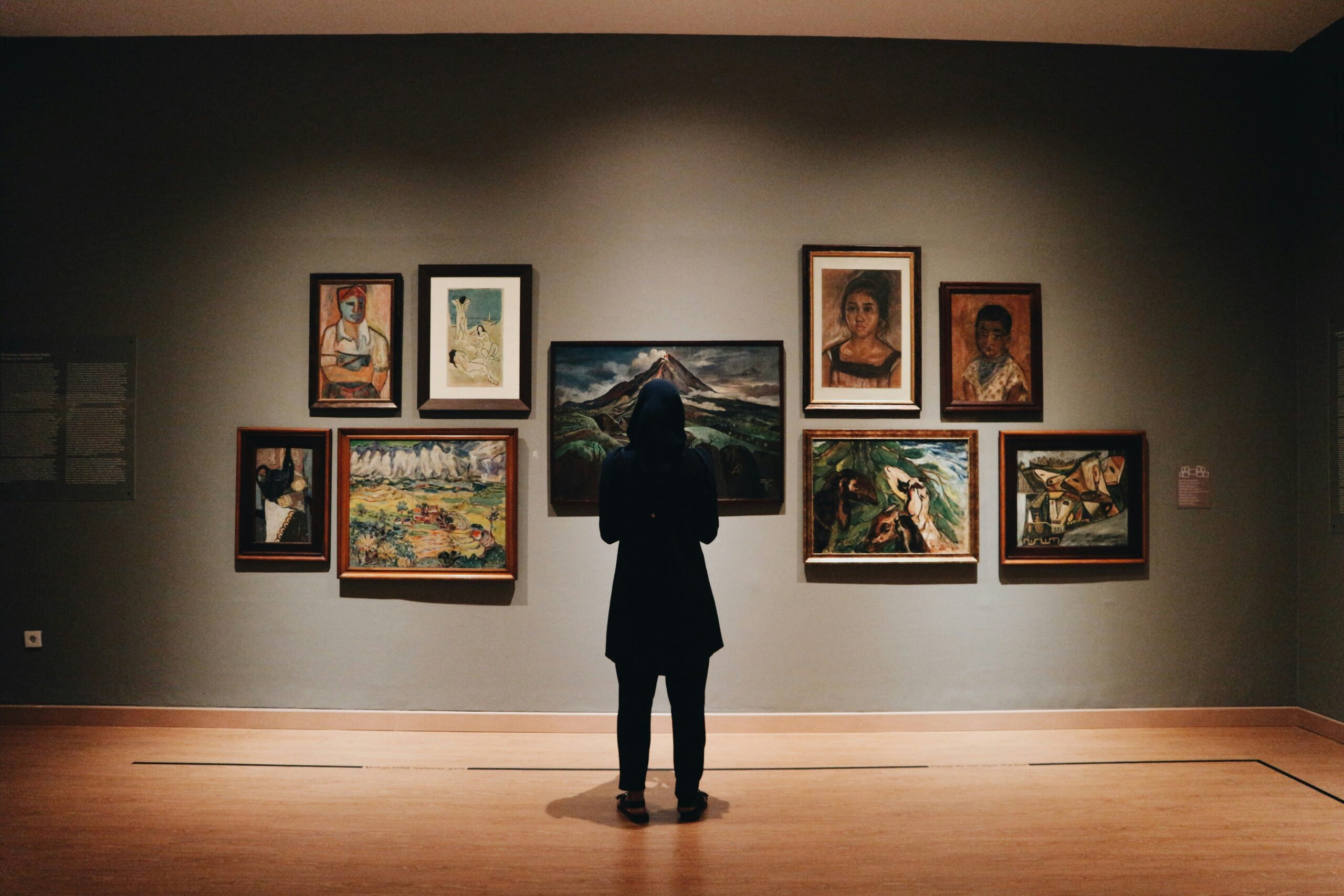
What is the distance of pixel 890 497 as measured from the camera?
4.61 metres

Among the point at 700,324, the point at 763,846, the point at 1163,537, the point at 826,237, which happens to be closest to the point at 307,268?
the point at 700,324

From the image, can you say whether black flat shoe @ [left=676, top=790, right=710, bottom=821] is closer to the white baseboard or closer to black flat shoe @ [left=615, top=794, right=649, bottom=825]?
black flat shoe @ [left=615, top=794, right=649, bottom=825]

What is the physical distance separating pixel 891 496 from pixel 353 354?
3.30 metres

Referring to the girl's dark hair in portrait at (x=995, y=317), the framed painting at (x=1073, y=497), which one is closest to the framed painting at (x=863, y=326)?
the girl's dark hair in portrait at (x=995, y=317)

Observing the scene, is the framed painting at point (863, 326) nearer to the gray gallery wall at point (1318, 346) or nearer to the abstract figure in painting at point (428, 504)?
the abstract figure in painting at point (428, 504)

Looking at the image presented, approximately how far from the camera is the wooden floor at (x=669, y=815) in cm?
282

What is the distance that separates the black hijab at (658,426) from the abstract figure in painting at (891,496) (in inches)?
62.9

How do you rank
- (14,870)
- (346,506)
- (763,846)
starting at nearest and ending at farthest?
(14,870) → (763,846) → (346,506)

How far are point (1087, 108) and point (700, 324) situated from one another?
8.89ft

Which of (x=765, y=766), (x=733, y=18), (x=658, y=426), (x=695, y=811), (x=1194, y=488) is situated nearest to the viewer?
(x=658, y=426)

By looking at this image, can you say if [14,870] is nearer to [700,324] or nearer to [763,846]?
[763,846]

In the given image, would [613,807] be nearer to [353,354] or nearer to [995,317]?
[353,354]

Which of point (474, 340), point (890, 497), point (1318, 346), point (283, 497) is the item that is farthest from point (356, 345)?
point (1318, 346)

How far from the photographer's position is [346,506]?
15.1 feet
